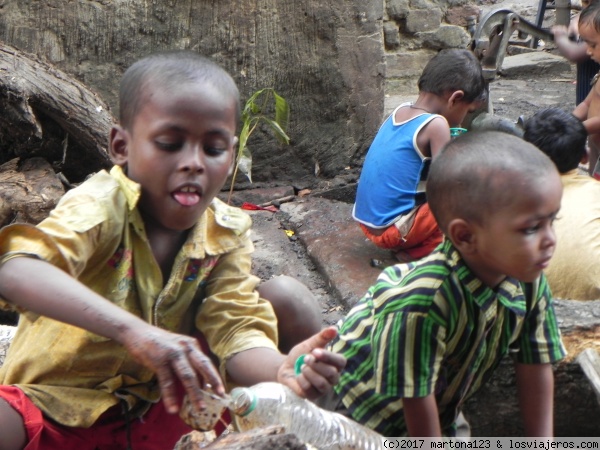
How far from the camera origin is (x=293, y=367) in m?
1.95

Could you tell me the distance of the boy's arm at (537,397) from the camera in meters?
2.22

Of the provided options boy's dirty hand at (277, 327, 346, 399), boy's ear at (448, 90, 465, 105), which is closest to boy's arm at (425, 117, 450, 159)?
boy's ear at (448, 90, 465, 105)

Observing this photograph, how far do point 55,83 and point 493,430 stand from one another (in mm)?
2370

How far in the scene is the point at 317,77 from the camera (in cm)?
460

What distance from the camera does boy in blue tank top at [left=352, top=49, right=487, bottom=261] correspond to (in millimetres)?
4098

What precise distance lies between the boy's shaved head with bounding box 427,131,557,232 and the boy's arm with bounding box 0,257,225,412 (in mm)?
717

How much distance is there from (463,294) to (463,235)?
14 centimetres

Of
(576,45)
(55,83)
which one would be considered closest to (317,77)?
(55,83)

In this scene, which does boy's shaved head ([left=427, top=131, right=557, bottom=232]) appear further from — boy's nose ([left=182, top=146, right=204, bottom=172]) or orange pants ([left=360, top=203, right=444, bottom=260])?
orange pants ([left=360, top=203, right=444, bottom=260])

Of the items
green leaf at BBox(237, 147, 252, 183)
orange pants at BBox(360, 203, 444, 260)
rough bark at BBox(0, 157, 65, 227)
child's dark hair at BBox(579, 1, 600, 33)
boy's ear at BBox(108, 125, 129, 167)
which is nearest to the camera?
boy's ear at BBox(108, 125, 129, 167)

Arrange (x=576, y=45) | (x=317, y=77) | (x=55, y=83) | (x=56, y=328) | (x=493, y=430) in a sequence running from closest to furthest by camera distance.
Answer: (x=56, y=328), (x=493, y=430), (x=55, y=83), (x=317, y=77), (x=576, y=45)

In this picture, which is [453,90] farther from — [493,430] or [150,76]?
[150,76]

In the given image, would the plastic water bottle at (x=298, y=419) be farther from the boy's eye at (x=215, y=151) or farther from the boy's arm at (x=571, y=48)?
the boy's arm at (x=571, y=48)

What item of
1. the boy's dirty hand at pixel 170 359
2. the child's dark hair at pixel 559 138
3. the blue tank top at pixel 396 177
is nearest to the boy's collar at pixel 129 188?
the boy's dirty hand at pixel 170 359
